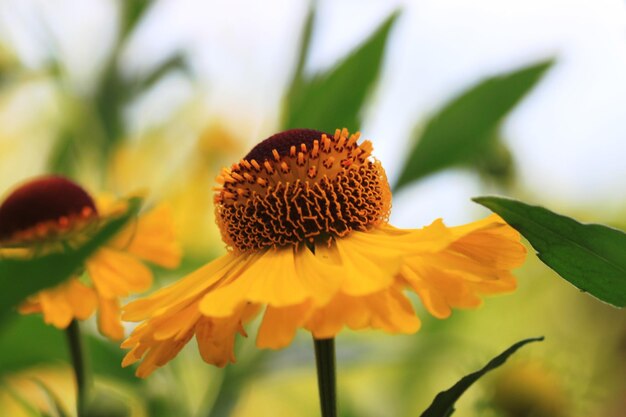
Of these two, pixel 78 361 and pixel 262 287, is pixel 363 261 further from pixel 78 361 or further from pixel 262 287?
pixel 78 361

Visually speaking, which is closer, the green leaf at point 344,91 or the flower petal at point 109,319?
the flower petal at point 109,319

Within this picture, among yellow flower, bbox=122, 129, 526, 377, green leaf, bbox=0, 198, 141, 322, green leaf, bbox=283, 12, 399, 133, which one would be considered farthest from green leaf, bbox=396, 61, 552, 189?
green leaf, bbox=0, 198, 141, 322

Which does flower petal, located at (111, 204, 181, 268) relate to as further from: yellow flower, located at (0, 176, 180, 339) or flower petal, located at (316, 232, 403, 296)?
flower petal, located at (316, 232, 403, 296)

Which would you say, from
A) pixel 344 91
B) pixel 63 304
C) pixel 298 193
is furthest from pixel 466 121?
pixel 63 304

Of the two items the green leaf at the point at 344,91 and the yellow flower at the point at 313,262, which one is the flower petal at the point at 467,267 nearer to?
the yellow flower at the point at 313,262

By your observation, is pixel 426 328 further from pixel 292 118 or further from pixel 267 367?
pixel 292 118

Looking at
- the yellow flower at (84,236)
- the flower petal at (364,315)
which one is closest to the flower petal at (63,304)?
the yellow flower at (84,236)
